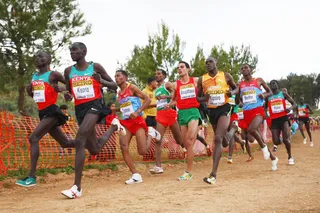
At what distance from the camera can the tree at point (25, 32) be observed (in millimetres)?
18875

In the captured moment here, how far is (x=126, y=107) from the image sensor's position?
7.60 metres

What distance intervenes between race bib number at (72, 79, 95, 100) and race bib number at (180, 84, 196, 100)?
2.61 metres

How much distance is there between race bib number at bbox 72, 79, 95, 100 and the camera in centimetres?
586

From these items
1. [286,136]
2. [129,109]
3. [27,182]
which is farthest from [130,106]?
[286,136]

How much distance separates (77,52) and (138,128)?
222cm

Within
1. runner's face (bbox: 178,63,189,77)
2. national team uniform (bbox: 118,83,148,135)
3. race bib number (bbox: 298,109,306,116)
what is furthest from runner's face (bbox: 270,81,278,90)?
race bib number (bbox: 298,109,306,116)

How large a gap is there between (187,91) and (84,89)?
2.73m

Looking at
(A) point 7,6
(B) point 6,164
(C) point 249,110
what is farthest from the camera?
(A) point 7,6

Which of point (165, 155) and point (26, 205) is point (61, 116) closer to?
point (26, 205)

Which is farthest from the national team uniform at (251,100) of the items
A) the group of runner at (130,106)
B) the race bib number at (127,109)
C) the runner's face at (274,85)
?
the race bib number at (127,109)

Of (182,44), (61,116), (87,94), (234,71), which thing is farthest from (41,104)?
(234,71)

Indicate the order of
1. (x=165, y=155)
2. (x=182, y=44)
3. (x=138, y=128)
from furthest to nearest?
(x=182, y=44) < (x=165, y=155) < (x=138, y=128)

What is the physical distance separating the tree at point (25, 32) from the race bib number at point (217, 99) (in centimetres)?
1397

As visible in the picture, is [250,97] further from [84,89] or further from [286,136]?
[84,89]
